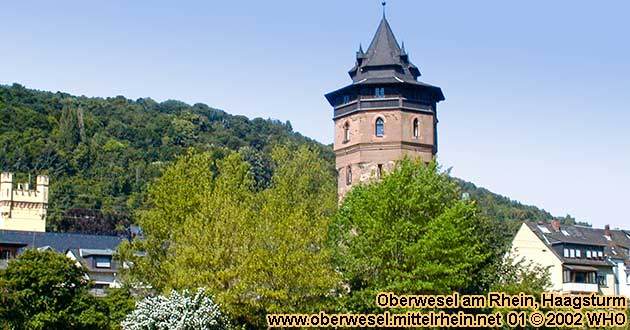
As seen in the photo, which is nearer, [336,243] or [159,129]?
[336,243]

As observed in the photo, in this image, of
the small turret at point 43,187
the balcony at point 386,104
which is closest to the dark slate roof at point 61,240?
the small turret at point 43,187

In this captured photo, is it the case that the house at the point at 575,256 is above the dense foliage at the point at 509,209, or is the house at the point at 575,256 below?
below

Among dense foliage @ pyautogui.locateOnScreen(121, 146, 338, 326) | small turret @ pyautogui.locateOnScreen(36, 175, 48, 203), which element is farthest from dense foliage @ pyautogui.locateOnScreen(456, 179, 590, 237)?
dense foliage @ pyautogui.locateOnScreen(121, 146, 338, 326)

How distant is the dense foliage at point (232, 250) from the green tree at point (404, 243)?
1313 millimetres

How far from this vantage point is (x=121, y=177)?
12812 centimetres

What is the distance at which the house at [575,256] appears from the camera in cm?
6284

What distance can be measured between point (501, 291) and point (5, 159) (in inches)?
3689

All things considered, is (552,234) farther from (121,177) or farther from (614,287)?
(121,177)

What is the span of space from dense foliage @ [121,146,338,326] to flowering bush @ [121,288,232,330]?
47 cm

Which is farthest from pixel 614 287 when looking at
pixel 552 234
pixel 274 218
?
pixel 274 218

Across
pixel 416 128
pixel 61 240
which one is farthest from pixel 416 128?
pixel 61 240

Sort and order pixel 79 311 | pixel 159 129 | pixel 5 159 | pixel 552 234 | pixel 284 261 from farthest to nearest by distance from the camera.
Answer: pixel 159 129 < pixel 5 159 < pixel 552 234 < pixel 79 311 < pixel 284 261

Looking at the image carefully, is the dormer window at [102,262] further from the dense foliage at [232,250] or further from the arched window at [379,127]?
the arched window at [379,127]

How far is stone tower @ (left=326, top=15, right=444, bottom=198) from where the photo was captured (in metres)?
48.9
